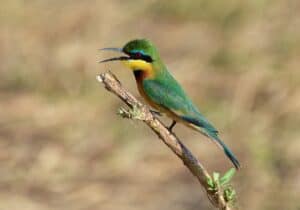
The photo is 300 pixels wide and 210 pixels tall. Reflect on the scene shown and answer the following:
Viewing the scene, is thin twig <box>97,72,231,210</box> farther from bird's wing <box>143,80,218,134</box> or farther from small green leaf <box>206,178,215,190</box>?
bird's wing <box>143,80,218,134</box>

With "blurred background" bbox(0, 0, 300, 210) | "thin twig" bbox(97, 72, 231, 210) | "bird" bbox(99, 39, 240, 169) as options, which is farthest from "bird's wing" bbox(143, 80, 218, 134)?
"blurred background" bbox(0, 0, 300, 210)

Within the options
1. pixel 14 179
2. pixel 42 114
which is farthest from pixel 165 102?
pixel 42 114

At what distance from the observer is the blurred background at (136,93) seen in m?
4.85

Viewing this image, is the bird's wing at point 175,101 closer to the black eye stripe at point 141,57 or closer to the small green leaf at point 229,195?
the black eye stripe at point 141,57

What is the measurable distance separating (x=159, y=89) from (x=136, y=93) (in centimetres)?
288

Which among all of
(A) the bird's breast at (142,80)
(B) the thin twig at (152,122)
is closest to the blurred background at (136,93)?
(A) the bird's breast at (142,80)

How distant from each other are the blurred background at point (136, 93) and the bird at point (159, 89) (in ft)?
6.72

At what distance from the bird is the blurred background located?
2.05 meters

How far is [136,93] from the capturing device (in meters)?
5.45

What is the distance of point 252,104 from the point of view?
215 inches

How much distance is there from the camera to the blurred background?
485 cm

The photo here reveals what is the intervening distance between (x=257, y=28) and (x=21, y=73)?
4.87 ft

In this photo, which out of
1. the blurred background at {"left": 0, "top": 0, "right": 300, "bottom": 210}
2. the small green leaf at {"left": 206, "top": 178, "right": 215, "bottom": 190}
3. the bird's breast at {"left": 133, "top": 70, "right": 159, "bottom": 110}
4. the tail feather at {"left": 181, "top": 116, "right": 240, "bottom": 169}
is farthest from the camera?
the blurred background at {"left": 0, "top": 0, "right": 300, "bottom": 210}

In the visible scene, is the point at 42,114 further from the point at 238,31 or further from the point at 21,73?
the point at 238,31
